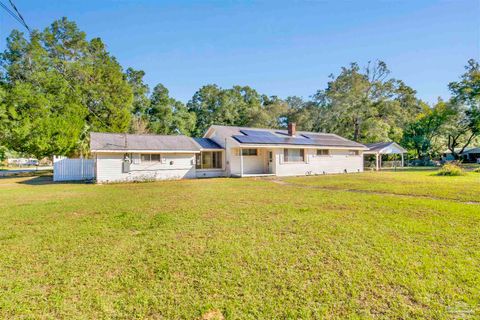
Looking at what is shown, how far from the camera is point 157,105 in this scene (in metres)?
39.8

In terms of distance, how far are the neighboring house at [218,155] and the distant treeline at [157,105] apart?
8.87 meters

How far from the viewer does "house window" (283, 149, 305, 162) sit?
2200 centimetres

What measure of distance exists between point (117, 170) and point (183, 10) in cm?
1107

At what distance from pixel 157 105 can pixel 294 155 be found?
25.8 metres

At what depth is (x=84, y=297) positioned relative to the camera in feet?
10.6

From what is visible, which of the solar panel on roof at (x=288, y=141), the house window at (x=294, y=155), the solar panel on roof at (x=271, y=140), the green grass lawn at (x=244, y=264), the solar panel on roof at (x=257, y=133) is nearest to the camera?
the green grass lawn at (x=244, y=264)

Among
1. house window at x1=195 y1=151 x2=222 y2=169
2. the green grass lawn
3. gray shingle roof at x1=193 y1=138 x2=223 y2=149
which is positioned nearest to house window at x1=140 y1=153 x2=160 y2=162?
gray shingle roof at x1=193 y1=138 x2=223 y2=149

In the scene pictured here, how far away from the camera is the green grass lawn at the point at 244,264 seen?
9.77ft

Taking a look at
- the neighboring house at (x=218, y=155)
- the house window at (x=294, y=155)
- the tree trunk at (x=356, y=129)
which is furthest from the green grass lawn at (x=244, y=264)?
the tree trunk at (x=356, y=129)

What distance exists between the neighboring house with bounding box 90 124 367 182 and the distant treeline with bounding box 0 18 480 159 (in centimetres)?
887

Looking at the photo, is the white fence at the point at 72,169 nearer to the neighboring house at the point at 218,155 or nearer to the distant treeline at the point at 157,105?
the neighboring house at the point at 218,155

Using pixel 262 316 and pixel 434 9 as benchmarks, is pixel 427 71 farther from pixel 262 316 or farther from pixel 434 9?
pixel 262 316

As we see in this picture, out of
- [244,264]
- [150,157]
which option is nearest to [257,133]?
[150,157]

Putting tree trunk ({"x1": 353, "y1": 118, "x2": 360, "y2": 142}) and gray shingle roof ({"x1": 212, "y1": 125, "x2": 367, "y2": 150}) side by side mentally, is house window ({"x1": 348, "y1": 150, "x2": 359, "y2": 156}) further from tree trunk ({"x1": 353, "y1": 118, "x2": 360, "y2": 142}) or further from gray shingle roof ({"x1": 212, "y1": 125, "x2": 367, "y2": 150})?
tree trunk ({"x1": 353, "y1": 118, "x2": 360, "y2": 142})
